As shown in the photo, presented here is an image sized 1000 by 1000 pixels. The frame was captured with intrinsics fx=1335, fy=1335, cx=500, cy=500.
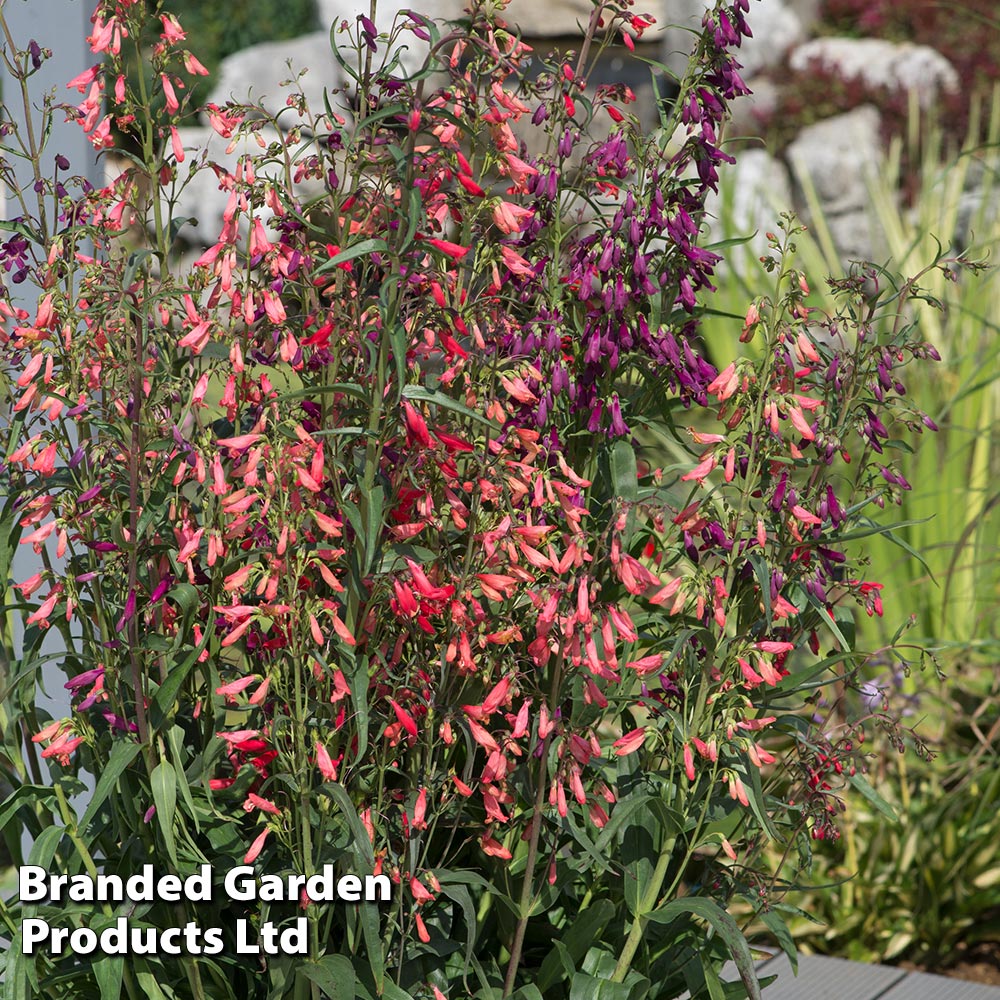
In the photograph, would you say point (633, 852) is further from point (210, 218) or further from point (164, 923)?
point (210, 218)

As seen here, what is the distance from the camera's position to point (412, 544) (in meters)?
1.68

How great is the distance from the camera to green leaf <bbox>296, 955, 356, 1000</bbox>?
4.90 ft

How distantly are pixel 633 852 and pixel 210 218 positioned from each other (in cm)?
808

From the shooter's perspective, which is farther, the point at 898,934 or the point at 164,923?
the point at 898,934

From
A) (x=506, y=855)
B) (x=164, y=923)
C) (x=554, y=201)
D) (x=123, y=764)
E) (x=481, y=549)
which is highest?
(x=554, y=201)

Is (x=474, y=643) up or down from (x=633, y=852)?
up

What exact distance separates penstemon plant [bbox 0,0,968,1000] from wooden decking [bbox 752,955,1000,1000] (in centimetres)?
94

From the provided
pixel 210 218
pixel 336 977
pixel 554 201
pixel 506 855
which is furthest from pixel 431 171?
pixel 210 218

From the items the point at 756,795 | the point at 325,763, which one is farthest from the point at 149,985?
the point at 756,795

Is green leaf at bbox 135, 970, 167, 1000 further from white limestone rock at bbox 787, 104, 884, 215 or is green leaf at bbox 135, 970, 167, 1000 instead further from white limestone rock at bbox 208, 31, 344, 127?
white limestone rock at bbox 787, 104, 884, 215

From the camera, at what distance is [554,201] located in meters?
1.69

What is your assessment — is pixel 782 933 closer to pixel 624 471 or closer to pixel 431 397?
pixel 624 471

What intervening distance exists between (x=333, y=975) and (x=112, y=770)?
0.35m

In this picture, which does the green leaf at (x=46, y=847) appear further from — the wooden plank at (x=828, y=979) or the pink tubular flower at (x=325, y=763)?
the wooden plank at (x=828, y=979)
